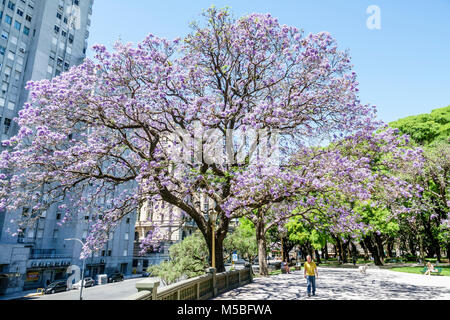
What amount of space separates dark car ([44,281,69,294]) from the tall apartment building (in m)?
4.05

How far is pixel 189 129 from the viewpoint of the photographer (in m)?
14.8

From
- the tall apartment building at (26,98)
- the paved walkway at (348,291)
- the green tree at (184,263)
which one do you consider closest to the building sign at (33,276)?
the tall apartment building at (26,98)

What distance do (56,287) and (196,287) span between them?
34855mm

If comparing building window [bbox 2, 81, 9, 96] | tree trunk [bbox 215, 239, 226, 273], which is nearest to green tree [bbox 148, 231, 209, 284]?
tree trunk [bbox 215, 239, 226, 273]

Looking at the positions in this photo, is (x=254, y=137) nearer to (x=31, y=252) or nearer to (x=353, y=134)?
(x=353, y=134)

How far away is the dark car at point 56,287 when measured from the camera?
36.6 meters

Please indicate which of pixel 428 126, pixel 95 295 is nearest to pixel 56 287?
pixel 95 295

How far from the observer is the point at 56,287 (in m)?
37.7

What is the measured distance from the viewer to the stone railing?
8188 millimetres

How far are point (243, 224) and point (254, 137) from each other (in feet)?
91.2

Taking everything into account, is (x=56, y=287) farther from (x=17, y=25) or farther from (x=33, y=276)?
(x=17, y=25)

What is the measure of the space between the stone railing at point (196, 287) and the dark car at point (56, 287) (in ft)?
99.1

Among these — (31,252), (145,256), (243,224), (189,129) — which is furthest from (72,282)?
(189,129)

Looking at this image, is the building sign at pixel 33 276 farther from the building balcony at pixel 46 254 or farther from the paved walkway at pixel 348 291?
the paved walkway at pixel 348 291
